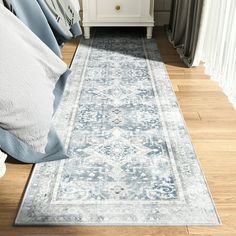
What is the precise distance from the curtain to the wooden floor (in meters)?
0.17

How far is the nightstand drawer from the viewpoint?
292 cm

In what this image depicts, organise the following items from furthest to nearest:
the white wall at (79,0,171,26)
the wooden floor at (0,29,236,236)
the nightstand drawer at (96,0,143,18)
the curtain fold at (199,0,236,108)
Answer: the white wall at (79,0,171,26), the nightstand drawer at (96,0,143,18), the curtain fold at (199,0,236,108), the wooden floor at (0,29,236,236)

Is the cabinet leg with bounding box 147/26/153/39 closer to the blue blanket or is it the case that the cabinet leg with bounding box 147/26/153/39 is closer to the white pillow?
the blue blanket

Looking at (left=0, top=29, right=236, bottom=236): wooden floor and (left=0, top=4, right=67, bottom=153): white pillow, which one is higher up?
(left=0, top=4, right=67, bottom=153): white pillow

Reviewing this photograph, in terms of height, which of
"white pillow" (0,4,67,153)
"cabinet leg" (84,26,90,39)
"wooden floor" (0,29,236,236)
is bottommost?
"cabinet leg" (84,26,90,39)

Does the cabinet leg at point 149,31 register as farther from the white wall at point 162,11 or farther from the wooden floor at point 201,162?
the wooden floor at point 201,162

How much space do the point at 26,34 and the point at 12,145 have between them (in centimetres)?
43

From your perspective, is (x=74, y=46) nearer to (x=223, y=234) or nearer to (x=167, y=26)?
(x=167, y=26)

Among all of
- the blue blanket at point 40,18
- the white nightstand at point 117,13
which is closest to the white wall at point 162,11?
the white nightstand at point 117,13

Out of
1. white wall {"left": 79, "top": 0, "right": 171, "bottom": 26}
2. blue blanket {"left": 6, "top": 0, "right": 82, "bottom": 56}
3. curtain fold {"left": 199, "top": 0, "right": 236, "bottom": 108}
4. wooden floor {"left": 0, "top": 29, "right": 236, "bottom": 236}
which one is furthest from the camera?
white wall {"left": 79, "top": 0, "right": 171, "bottom": 26}

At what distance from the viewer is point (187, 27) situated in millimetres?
2428

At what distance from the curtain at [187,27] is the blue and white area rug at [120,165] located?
1.11 feet

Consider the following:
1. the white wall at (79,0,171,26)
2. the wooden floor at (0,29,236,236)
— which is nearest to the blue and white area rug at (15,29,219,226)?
the wooden floor at (0,29,236,236)

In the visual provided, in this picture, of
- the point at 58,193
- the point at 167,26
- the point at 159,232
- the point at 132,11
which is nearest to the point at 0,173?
the point at 58,193
